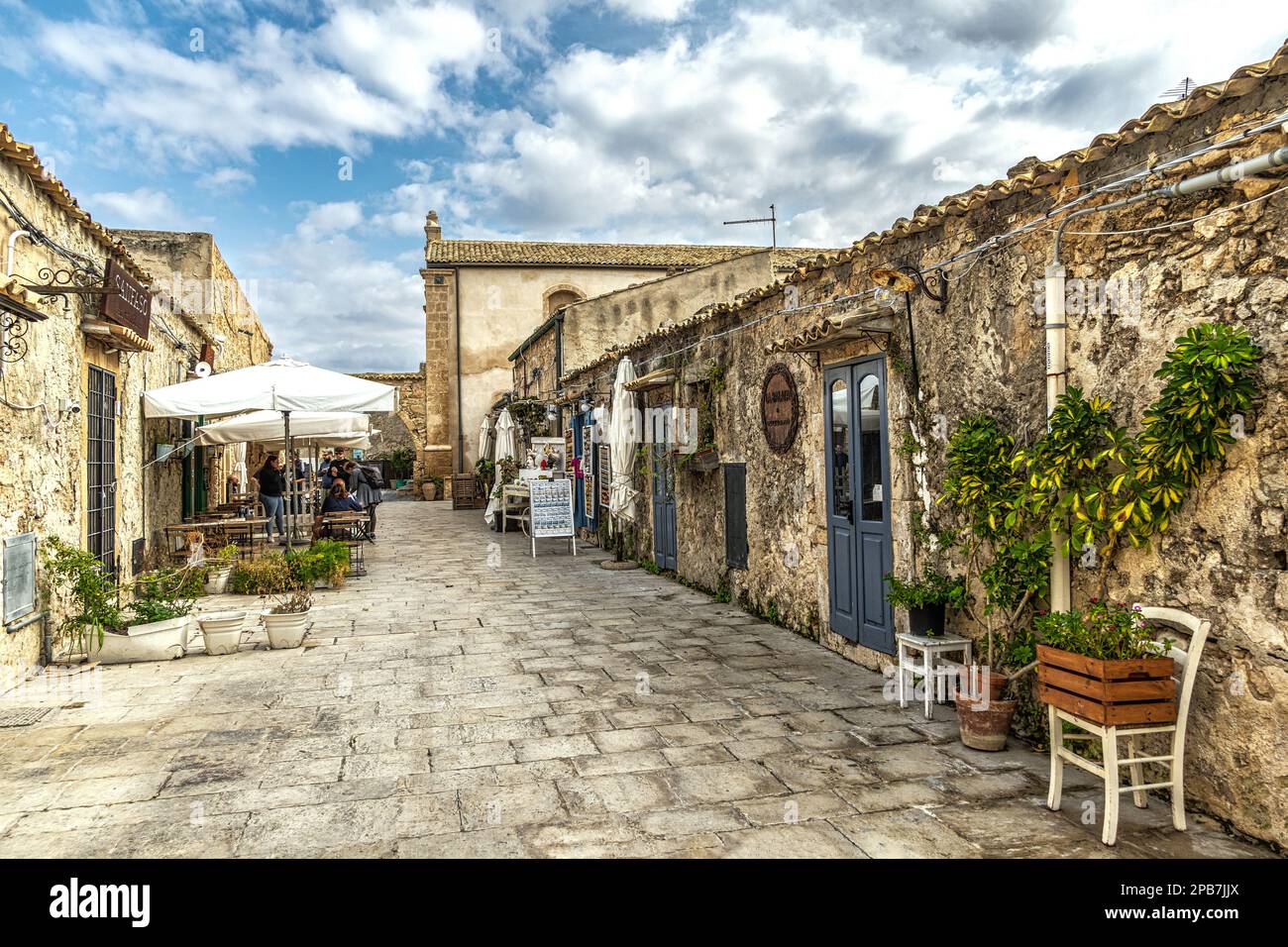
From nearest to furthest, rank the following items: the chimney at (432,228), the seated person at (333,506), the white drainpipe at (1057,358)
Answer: the white drainpipe at (1057,358) < the seated person at (333,506) < the chimney at (432,228)

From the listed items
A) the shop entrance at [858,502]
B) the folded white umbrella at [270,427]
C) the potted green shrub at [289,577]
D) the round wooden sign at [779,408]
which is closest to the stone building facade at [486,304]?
the folded white umbrella at [270,427]

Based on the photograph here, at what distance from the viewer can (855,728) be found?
4613mm

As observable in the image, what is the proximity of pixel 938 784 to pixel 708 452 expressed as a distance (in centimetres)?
533

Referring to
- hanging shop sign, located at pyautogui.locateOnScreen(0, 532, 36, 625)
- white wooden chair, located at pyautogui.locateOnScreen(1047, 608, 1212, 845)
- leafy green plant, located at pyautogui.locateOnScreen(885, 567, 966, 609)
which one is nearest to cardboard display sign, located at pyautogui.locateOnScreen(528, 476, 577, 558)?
hanging shop sign, located at pyautogui.locateOnScreen(0, 532, 36, 625)

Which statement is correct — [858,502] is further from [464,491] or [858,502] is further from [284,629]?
[464,491]

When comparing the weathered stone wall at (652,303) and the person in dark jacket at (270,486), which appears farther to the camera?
the weathered stone wall at (652,303)

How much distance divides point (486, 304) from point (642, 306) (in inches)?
386

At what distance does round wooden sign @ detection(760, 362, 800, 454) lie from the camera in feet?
23.0

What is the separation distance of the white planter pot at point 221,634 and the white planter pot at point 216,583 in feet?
9.89

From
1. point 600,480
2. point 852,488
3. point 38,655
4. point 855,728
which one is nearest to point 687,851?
point 855,728

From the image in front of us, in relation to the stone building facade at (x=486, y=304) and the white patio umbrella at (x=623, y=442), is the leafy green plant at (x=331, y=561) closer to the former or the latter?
the white patio umbrella at (x=623, y=442)

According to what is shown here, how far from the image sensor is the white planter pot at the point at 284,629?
21.9 ft

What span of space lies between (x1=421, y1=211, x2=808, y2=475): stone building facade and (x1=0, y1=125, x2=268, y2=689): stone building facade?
15.9 m
